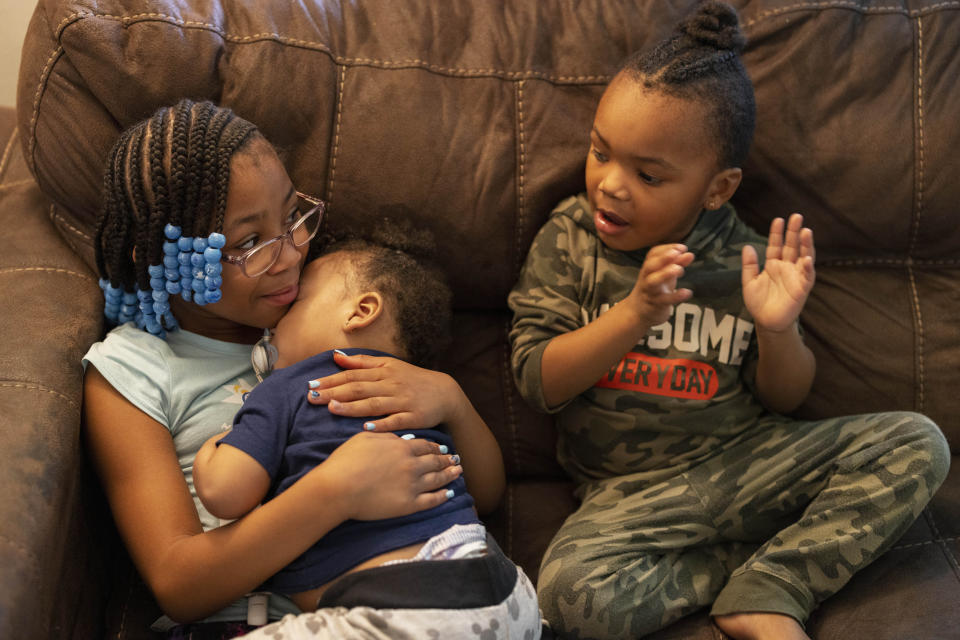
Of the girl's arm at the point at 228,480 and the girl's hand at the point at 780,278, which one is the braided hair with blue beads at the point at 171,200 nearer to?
the girl's arm at the point at 228,480

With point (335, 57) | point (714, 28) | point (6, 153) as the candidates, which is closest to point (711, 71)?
point (714, 28)

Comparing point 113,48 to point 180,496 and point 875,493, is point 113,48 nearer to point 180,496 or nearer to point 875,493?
point 180,496

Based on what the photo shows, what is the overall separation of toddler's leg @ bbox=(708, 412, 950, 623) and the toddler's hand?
373 millimetres

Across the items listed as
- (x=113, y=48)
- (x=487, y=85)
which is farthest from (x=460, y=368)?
(x=113, y=48)

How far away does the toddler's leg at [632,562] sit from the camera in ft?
4.71

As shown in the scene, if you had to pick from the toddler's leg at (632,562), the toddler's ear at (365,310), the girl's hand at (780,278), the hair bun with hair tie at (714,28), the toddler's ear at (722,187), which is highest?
the hair bun with hair tie at (714,28)

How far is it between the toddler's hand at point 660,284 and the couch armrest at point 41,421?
34.1 inches

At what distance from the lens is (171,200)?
1.32 metres

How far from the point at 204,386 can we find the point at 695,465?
859 mm

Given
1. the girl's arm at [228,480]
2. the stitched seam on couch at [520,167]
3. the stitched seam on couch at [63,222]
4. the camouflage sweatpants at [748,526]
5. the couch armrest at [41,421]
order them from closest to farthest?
the couch armrest at [41,421] < the girl's arm at [228,480] < the camouflage sweatpants at [748,526] < the stitched seam on couch at [63,222] < the stitched seam on couch at [520,167]

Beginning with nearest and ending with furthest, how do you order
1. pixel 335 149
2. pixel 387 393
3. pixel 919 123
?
pixel 387 393, pixel 335 149, pixel 919 123

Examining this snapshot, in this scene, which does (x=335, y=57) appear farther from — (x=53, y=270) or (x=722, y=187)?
(x=722, y=187)

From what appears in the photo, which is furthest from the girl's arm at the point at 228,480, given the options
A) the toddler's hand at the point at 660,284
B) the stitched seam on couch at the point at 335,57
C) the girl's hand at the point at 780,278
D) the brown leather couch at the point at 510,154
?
the girl's hand at the point at 780,278

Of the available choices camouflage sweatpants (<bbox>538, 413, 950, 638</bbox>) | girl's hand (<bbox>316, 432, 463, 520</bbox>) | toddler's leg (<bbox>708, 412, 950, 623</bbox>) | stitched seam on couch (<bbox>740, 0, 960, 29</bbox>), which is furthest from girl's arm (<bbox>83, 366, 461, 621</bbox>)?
stitched seam on couch (<bbox>740, 0, 960, 29</bbox>)
